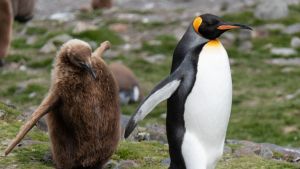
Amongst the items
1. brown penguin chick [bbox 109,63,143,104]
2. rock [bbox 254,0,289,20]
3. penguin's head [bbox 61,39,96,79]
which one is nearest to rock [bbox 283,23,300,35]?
rock [bbox 254,0,289,20]

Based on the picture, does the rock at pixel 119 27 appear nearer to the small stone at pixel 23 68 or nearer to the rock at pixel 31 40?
the rock at pixel 31 40

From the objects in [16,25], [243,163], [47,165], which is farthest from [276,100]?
[16,25]

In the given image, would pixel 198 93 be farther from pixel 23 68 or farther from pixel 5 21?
pixel 23 68

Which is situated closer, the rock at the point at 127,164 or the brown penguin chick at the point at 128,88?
the rock at the point at 127,164

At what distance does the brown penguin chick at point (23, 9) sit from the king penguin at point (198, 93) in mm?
10937

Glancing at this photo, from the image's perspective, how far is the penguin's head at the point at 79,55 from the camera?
5289 millimetres

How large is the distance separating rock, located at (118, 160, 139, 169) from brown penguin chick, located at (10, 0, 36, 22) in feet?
33.1

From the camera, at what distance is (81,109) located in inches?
211

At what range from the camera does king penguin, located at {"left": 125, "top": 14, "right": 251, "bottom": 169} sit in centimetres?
521

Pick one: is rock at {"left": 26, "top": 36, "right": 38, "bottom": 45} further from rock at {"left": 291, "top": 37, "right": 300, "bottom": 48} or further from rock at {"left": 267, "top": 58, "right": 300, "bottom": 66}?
rock at {"left": 291, "top": 37, "right": 300, "bottom": 48}

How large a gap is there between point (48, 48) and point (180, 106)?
10201mm

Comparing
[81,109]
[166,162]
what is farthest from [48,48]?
[81,109]

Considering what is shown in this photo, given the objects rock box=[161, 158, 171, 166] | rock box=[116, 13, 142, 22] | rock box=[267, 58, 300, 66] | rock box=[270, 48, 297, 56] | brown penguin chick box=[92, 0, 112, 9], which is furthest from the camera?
brown penguin chick box=[92, 0, 112, 9]

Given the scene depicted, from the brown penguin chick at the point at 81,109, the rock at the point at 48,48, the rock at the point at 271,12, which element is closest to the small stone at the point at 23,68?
the rock at the point at 48,48
